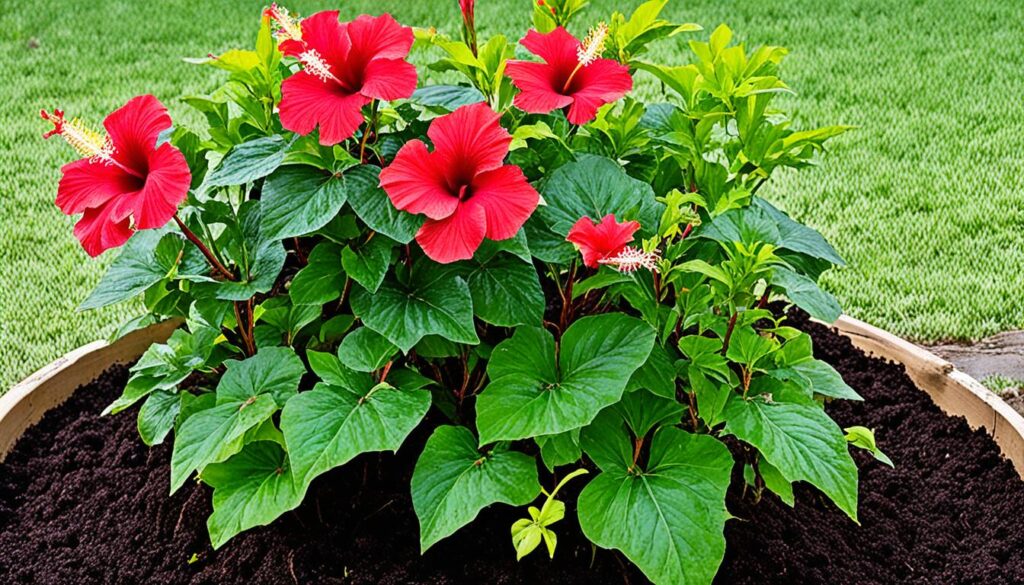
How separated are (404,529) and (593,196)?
554 millimetres

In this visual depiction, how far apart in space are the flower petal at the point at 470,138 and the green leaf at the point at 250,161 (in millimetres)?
194

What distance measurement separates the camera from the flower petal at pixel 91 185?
4.07 ft

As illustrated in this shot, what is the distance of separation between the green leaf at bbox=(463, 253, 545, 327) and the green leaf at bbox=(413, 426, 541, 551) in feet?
0.53

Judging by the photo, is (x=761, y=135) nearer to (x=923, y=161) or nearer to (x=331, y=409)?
(x=331, y=409)

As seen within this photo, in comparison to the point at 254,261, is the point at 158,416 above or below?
below

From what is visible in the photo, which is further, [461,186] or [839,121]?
[839,121]

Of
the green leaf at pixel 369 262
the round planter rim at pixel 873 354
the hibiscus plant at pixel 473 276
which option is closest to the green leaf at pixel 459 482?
the hibiscus plant at pixel 473 276

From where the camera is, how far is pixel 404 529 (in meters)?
1.52

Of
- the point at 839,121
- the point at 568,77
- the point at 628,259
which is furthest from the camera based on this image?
the point at 839,121

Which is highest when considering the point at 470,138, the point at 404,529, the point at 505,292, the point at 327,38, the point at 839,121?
the point at 327,38

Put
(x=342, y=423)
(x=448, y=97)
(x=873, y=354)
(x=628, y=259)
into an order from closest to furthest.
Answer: (x=628, y=259), (x=342, y=423), (x=448, y=97), (x=873, y=354)

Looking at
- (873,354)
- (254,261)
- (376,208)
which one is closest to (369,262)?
(376,208)

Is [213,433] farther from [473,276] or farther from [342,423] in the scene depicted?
[473,276]

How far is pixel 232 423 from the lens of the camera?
129 cm
